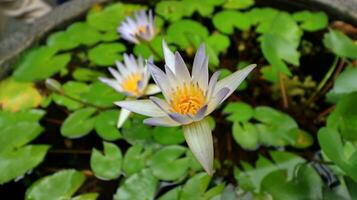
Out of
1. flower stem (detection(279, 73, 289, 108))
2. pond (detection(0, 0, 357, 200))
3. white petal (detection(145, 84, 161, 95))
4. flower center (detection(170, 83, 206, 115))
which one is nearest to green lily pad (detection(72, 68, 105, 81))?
pond (detection(0, 0, 357, 200))

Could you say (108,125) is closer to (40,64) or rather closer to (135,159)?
(135,159)

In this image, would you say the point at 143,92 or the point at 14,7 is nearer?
the point at 143,92

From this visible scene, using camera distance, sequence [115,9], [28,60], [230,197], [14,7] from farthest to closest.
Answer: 1. [14,7]
2. [115,9]
3. [28,60]
4. [230,197]

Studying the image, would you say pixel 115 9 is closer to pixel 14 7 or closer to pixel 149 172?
pixel 14 7

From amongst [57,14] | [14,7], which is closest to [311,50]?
[57,14]

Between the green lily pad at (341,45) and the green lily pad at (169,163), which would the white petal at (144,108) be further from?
the green lily pad at (341,45)

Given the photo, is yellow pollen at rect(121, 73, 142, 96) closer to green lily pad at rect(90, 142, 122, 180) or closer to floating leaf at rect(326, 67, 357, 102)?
green lily pad at rect(90, 142, 122, 180)

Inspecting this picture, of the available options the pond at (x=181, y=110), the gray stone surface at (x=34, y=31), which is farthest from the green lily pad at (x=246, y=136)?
the gray stone surface at (x=34, y=31)
